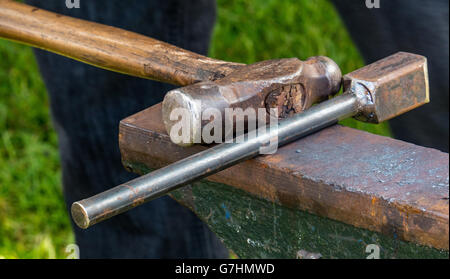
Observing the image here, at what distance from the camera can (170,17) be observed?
76.0 inches

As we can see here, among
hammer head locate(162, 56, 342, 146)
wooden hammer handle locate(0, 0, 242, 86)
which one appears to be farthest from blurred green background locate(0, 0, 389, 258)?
hammer head locate(162, 56, 342, 146)

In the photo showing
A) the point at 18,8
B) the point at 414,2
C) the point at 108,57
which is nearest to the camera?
the point at 108,57

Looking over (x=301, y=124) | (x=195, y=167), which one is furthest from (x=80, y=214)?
(x=301, y=124)

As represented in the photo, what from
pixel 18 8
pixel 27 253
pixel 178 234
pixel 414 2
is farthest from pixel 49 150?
pixel 414 2

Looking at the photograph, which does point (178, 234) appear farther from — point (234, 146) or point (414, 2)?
point (234, 146)

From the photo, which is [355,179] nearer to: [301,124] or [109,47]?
[301,124]

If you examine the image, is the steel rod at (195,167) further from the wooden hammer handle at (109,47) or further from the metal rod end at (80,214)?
the wooden hammer handle at (109,47)

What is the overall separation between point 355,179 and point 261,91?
25 centimetres

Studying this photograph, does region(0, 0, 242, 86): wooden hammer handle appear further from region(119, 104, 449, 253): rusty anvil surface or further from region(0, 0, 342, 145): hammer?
region(119, 104, 449, 253): rusty anvil surface

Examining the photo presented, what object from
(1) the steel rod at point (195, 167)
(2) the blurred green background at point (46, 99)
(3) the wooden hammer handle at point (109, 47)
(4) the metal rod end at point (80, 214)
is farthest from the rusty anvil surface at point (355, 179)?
(2) the blurred green background at point (46, 99)

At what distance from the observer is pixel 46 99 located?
3.56 meters

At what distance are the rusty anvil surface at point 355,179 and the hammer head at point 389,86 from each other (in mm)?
59

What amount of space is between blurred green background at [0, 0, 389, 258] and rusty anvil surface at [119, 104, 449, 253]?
172 cm

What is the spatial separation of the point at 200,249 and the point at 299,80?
998 millimetres
